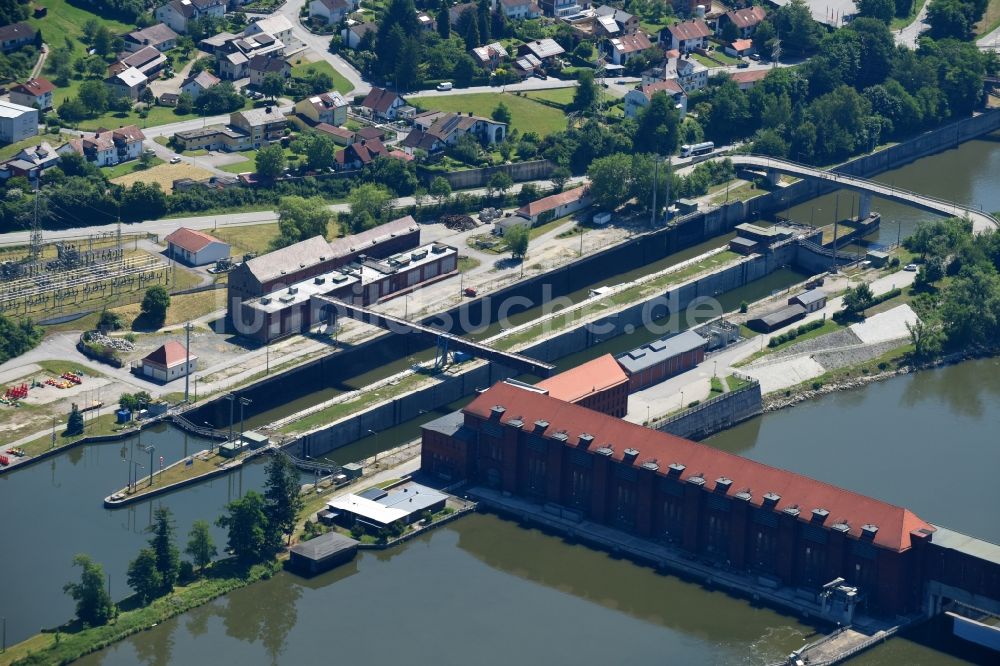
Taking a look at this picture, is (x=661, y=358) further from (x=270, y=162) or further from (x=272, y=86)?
(x=272, y=86)

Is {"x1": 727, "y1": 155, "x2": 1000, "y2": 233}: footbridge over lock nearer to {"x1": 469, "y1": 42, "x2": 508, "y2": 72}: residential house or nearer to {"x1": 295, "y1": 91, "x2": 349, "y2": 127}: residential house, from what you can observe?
{"x1": 469, "y1": 42, "x2": 508, "y2": 72}: residential house

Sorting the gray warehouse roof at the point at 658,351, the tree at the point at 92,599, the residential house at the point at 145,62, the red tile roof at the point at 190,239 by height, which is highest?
the residential house at the point at 145,62

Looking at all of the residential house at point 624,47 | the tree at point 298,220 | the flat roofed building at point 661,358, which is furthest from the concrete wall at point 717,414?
the residential house at point 624,47

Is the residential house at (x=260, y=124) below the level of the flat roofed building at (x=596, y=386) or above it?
above

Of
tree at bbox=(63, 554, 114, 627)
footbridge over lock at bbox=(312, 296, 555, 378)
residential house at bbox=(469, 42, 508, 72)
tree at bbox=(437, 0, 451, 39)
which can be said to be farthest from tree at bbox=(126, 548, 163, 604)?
tree at bbox=(437, 0, 451, 39)

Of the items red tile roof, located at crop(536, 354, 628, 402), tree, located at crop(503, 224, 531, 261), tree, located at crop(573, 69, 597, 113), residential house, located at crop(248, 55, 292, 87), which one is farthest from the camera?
tree, located at crop(573, 69, 597, 113)

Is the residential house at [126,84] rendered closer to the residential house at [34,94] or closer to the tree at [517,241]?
the residential house at [34,94]

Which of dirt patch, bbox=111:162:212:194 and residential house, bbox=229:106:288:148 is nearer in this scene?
dirt patch, bbox=111:162:212:194
